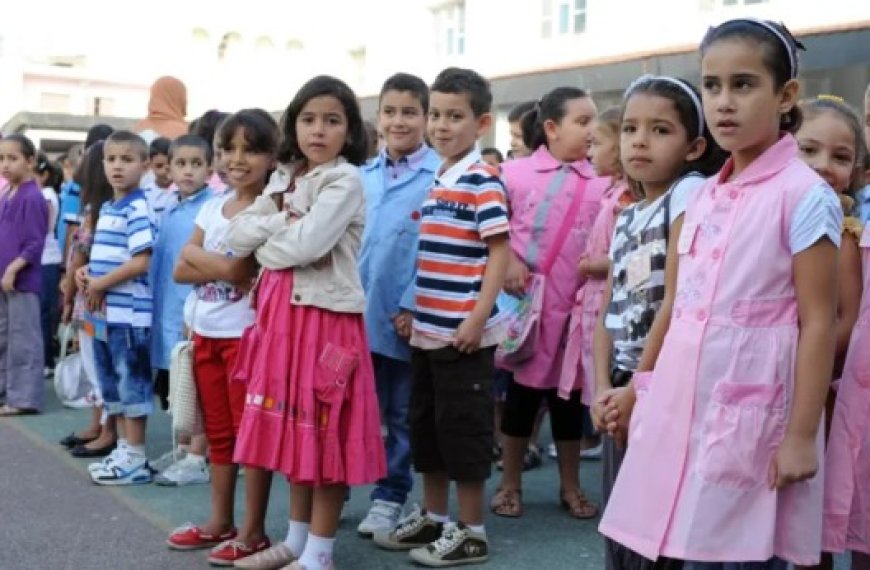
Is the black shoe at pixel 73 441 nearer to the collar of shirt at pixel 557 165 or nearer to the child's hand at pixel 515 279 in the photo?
the child's hand at pixel 515 279

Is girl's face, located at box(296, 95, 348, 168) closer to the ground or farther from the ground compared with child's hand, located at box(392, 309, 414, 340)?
farther from the ground

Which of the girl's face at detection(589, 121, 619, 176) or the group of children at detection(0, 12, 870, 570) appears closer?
the group of children at detection(0, 12, 870, 570)

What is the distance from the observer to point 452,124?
4289mm

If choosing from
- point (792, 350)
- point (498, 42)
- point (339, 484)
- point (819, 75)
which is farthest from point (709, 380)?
point (498, 42)

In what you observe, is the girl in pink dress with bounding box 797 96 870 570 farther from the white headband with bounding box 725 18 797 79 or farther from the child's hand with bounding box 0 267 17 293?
the child's hand with bounding box 0 267 17 293

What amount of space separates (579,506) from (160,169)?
3609 millimetres

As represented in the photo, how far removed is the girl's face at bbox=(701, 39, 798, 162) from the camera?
8.23 feet

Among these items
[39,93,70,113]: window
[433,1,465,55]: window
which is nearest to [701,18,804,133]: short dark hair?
[433,1,465,55]: window

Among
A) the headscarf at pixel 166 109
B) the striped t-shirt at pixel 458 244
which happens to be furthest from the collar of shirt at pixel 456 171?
the headscarf at pixel 166 109

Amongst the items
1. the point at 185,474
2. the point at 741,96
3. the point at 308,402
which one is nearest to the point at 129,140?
the point at 185,474

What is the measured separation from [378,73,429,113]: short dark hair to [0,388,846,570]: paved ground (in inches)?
71.9

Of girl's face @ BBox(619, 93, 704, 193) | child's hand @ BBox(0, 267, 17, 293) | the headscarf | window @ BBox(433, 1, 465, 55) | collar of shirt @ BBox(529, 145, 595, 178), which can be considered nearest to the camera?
girl's face @ BBox(619, 93, 704, 193)

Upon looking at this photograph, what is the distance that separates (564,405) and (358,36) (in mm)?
42959

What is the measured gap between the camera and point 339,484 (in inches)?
154
